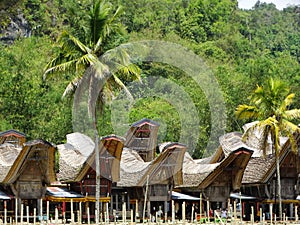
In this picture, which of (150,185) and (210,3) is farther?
(210,3)

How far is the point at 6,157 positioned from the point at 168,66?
27.8 metres

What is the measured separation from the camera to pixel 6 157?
111ft

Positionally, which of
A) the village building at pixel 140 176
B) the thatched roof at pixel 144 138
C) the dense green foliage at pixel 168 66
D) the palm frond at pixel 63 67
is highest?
the dense green foliage at pixel 168 66

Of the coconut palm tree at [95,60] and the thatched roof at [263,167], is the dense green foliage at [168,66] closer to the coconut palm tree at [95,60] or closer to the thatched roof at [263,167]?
the coconut palm tree at [95,60]

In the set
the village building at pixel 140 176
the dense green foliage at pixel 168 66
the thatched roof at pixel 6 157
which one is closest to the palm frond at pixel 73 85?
the dense green foliage at pixel 168 66

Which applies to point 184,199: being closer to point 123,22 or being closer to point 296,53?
point 123,22

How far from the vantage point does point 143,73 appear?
59.8 m

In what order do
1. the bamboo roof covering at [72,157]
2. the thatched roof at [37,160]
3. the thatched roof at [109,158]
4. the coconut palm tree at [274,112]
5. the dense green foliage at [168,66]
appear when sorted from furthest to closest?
the dense green foliage at [168,66]
the bamboo roof covering at [72,157]
the thatched roof at [109,158]
the coconut palm tree at [274,112]
the thatched roof at [37,160]

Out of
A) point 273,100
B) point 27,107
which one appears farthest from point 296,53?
point 273,100

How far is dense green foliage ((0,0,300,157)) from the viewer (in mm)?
45438

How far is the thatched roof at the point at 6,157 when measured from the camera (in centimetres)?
3266

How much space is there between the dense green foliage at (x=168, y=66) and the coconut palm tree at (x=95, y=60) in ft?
8.13

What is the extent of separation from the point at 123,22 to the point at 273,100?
40.7 metres

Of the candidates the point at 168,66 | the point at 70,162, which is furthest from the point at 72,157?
the point at 168,66
